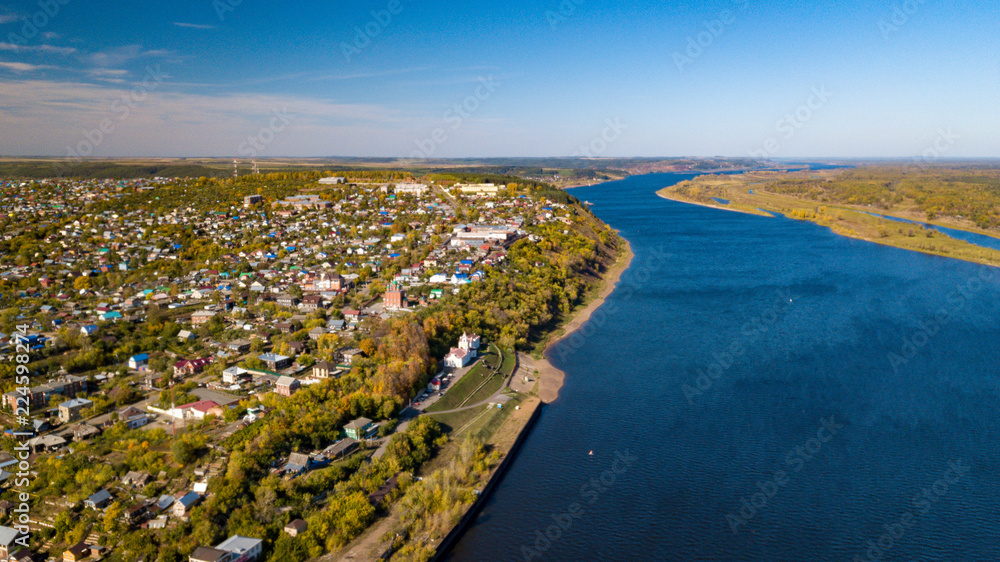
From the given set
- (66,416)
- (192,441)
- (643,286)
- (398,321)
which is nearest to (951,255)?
(643,286)

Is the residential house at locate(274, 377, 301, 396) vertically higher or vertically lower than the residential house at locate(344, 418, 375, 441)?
higher

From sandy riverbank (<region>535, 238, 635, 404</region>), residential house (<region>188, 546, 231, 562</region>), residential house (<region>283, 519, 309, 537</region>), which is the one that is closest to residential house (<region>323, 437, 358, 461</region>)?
residential house (<region>283, 519, 309, 537</region>)

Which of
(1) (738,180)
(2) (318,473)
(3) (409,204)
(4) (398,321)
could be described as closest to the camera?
(2) (318,473)

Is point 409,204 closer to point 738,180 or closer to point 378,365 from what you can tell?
point 378,365

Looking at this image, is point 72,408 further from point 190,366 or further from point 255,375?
point 255,375

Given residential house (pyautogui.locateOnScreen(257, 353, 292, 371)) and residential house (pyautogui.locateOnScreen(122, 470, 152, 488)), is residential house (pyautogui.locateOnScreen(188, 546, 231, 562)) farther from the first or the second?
residential house (pyautogui.locateOnScreen(257, 353, 292, 371))

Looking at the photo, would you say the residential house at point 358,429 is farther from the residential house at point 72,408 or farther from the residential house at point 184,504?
the residential house at point 72,408
